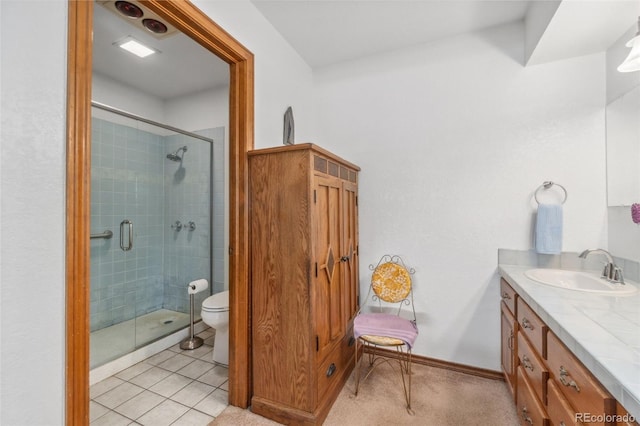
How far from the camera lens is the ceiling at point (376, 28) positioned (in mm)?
1628

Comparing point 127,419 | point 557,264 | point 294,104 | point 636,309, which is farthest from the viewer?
point 294,104

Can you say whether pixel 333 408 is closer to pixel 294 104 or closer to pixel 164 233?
pixel 294 104

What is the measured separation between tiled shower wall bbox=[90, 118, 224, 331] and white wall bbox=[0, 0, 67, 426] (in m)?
2.06

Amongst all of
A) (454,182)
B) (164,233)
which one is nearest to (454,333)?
(454,182)

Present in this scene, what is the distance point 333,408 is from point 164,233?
2.65 m

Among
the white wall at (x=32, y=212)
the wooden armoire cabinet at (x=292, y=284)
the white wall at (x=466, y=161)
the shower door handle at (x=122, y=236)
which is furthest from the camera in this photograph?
the shower door handle at (x=122, y=236)

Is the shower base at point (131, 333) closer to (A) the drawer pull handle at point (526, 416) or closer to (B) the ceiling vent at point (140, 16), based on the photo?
(B) the ceiling vent at point (140, 16)

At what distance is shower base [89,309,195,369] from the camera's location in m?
2.24

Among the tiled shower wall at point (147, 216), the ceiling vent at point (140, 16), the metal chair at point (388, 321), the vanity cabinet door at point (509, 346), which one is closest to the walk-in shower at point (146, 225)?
the tiled shower wall at point (147, 216)

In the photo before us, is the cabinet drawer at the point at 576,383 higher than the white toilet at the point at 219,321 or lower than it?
higher

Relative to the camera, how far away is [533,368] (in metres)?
1.32

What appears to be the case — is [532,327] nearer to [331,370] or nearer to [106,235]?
[331,370]

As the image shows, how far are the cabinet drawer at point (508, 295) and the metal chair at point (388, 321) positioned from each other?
0.62 metres

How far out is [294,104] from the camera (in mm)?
2479
